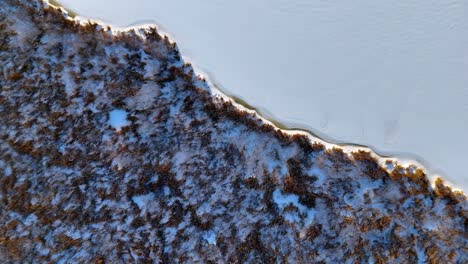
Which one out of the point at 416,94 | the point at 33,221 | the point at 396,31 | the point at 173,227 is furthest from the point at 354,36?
the point at 33,221

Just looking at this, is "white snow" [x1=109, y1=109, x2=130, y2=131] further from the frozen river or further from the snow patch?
the snow patch

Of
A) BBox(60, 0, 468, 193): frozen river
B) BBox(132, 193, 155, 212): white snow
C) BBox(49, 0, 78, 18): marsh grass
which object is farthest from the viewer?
BBox(49, 0, 78, 18): marsh grass

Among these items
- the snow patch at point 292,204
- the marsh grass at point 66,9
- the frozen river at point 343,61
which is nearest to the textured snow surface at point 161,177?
the snow patch at point 292,204

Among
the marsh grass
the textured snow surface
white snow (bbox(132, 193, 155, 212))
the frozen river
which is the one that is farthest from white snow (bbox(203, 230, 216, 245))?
the marsh grass

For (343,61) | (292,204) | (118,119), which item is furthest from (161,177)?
(343,61)

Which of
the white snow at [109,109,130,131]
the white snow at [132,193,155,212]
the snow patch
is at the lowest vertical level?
the white snow at [132,193,155,212]

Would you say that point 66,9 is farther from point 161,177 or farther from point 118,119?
point 161,177

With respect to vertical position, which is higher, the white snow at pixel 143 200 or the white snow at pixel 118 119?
the white snow at pixel 118 119

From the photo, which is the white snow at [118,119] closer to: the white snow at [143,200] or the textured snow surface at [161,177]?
the textured snow surface at [161,177]
